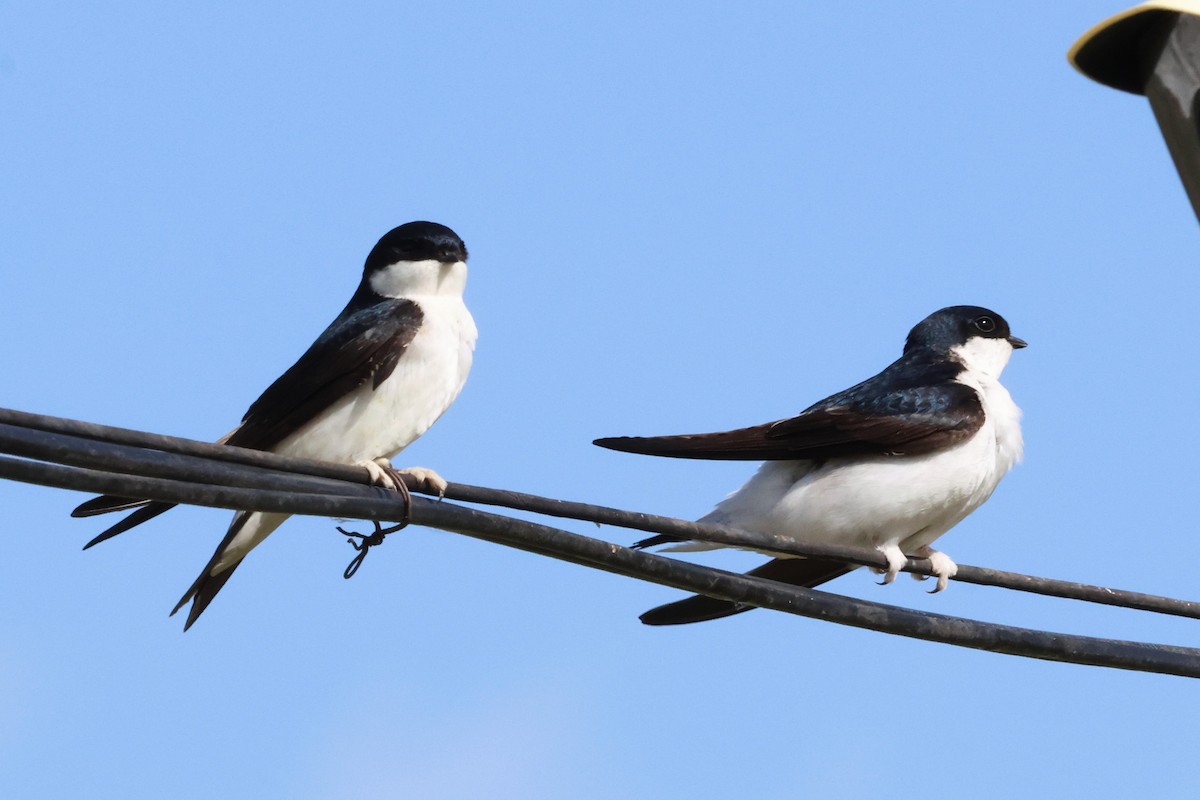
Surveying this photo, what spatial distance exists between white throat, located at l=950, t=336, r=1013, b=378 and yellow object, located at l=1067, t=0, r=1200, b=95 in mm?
4417

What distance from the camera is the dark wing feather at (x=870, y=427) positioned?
610cm

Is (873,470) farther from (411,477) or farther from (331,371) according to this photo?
(411,477)

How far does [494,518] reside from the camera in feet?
12.0

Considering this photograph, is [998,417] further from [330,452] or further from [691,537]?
[691,537]

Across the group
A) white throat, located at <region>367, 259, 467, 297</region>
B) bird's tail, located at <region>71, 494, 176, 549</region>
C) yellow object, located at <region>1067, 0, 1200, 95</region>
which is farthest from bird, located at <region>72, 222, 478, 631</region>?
yellow object, located at <region>1067, 0, 1200, 95</region>

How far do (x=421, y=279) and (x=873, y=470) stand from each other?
5.72 feet

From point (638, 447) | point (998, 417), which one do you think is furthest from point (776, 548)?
point (998, 417)

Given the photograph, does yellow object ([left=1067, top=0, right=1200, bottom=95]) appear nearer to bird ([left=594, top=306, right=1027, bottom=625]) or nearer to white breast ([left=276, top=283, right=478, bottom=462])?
bird ([left=594, top=306, right=1027, bottom=625])

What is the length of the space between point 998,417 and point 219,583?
287cm

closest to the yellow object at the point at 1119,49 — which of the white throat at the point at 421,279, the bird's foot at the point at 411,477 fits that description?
the bird's foot at the point at 411,477

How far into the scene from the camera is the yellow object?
9.14 ft

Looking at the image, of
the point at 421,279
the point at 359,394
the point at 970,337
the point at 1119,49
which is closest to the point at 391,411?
the point at 359,394

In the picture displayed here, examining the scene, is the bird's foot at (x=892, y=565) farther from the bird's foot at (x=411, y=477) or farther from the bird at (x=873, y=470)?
the bird's foot at (x=411, y=477)

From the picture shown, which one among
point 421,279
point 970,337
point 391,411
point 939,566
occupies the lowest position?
point 939,566
